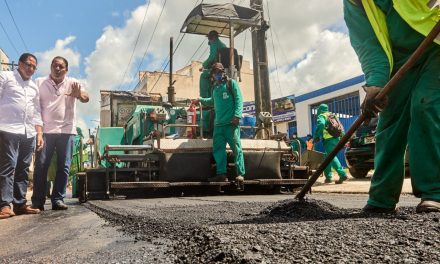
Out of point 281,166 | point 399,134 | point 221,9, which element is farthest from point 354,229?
point 221,9

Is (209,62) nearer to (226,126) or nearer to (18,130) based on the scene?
(226,126)

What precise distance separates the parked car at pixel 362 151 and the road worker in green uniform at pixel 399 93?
6.93 meters

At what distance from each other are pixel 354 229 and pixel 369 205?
1.07 meters

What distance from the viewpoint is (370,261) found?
1.57 metres

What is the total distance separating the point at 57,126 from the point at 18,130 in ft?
1.68

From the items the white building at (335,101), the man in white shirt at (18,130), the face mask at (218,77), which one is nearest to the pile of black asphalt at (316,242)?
the man in white shirt at (18,130)

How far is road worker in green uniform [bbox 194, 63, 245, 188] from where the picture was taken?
23.0ft

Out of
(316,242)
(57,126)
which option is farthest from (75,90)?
(316,242)

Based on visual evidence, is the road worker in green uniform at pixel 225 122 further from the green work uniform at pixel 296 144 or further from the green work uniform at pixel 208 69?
the green work uniform at pixel 296 144

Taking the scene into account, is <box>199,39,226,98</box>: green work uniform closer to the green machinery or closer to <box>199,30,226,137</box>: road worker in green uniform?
<box>199,30,226,137</box>: road worker in green uniform

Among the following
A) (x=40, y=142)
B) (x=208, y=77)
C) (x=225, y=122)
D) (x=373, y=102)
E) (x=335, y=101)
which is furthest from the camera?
(x=335, y=101)

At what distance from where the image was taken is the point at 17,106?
4711mm

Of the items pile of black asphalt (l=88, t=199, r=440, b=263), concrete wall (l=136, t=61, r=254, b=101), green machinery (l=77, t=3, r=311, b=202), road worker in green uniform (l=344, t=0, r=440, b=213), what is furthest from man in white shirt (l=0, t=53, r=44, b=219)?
concrete wall (l=136, t=61, r=254, b=101)

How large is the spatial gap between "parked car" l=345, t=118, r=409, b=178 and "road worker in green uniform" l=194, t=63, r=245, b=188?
3.98 m
